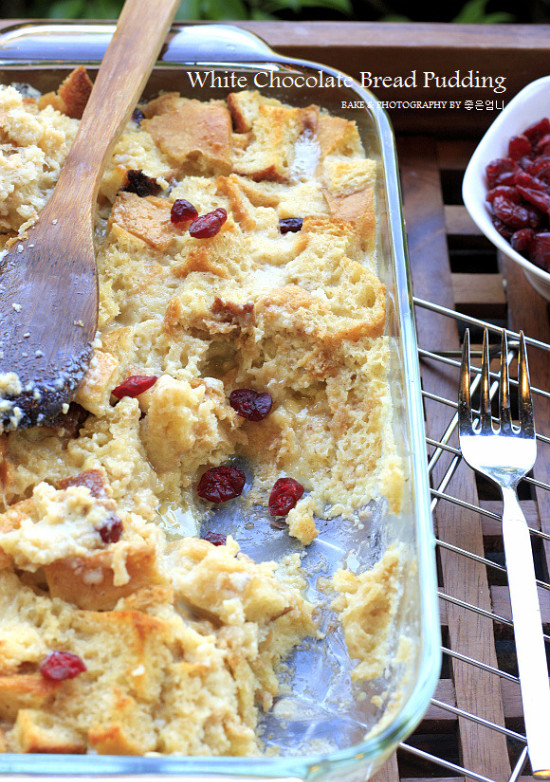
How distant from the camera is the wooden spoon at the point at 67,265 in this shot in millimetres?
1578

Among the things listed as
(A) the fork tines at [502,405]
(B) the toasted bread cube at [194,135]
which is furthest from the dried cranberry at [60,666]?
(B) the toasted bread cube at [194,135]

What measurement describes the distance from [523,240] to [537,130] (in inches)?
17.5

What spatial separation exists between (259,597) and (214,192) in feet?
3.44

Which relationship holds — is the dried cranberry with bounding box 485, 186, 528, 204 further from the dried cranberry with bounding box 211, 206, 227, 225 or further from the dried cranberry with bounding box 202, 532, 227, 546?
the dried cranberry with bounding box 202, 532, 227, 546

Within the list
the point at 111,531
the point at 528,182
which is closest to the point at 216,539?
the point at 111,531

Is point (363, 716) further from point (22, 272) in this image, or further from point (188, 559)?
point (22, 272)

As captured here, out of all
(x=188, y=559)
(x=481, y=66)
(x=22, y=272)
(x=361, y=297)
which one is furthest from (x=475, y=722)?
(x=481, y=66)

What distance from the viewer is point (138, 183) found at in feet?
6.53

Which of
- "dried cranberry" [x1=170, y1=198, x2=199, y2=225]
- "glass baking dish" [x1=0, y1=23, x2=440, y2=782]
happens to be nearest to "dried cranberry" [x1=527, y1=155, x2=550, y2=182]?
"glass baking dish" [x1=0, y1=23, x2=440, y2=782]

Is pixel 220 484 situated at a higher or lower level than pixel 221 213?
lower

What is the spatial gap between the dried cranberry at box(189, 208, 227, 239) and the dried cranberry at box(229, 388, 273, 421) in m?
0.38

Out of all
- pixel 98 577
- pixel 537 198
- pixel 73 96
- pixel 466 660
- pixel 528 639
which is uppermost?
pixel 73 96

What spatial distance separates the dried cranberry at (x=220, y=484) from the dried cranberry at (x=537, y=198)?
3.60 feet

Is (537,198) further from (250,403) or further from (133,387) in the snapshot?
(133,387)
